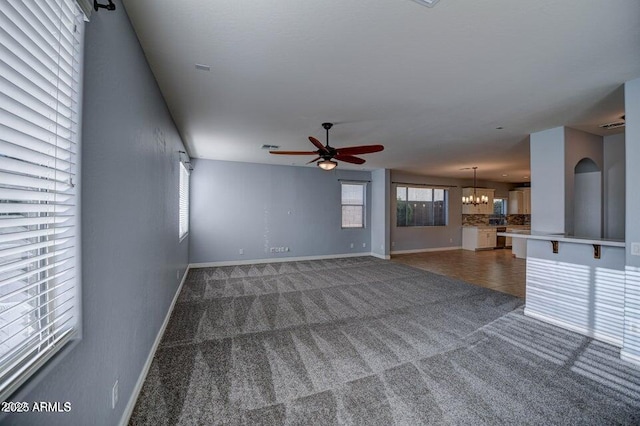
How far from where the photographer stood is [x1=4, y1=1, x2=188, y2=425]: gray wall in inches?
45.8

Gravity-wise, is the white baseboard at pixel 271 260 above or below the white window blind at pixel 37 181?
below

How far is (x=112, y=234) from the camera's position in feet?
4.88

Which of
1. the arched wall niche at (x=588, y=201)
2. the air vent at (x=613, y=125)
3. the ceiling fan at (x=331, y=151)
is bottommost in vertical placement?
the arched wall niche at (x=588, y=201)

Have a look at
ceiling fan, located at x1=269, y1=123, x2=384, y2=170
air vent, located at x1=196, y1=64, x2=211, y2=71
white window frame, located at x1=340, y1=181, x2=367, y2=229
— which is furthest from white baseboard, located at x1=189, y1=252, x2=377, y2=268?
air vent, located at x1=196, y1=64, x2=211, y2=71

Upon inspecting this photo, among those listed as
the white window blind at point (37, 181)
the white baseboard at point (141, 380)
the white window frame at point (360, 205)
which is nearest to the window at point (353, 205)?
the white window frame at point (360, 205)

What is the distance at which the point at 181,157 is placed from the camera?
14.4 ft

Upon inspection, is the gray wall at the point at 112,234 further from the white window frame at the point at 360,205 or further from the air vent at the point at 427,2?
the white window frame at the point at 360,205

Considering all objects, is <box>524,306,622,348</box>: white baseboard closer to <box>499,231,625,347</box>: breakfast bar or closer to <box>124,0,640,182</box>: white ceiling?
<box>499,231,625,347</box>: breakfast bar

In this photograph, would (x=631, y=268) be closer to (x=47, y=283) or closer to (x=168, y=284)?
(x=47, y=283)

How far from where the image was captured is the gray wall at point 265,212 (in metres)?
6.20

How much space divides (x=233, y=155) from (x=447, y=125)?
4344 millimetres

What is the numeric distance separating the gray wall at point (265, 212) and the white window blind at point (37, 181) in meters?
5.37

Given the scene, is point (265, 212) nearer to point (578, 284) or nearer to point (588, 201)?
point (578, 284)

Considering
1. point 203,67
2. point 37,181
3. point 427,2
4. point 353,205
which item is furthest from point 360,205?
point 37,181
